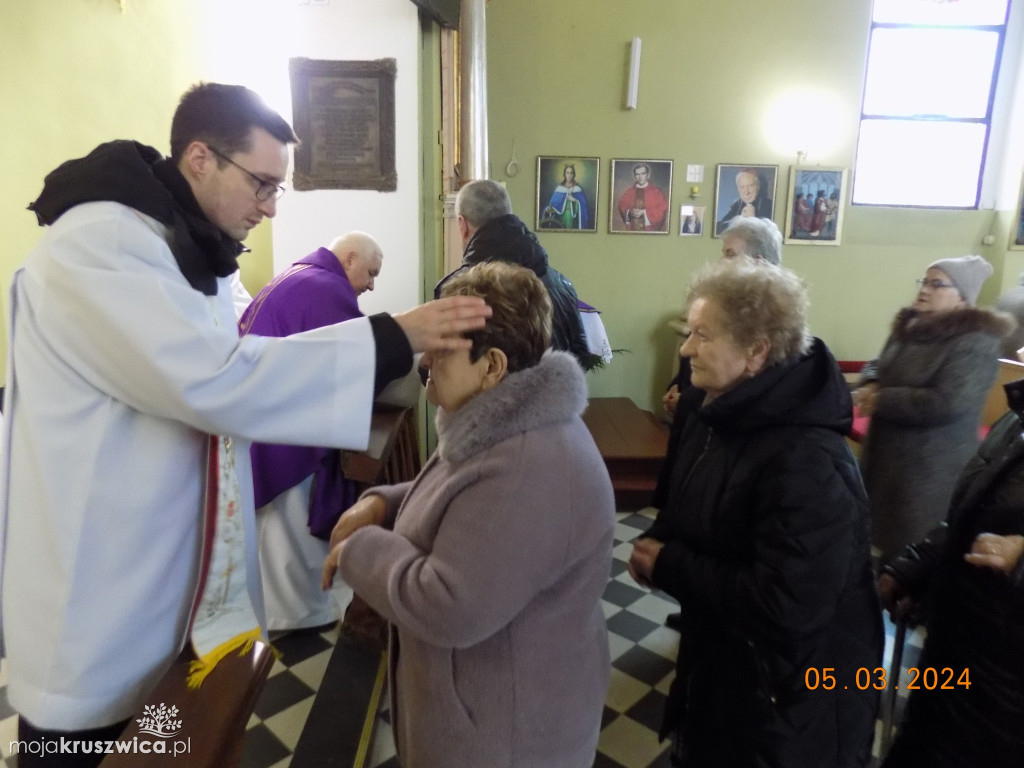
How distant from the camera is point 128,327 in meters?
1.13

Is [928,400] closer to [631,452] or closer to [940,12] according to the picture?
[631,452]

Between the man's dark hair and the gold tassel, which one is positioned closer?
the gold tassel

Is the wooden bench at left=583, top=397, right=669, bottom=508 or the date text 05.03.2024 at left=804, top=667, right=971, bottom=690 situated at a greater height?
the date text 05.03.2024 at left=804, top=667, right=971, bottom=690

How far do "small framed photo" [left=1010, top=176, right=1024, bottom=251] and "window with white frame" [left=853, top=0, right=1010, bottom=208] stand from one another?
36cm

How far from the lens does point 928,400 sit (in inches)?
103

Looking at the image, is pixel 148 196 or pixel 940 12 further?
pixel 940 12

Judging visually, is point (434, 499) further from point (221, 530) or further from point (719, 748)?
point (719, 748)

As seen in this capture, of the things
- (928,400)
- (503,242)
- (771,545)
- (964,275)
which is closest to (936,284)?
(964,275)

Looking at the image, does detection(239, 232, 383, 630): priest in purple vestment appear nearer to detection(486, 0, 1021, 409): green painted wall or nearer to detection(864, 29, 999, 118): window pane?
detection(486, 0, 1021, 409): green painted wall

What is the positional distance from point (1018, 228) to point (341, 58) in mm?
5753

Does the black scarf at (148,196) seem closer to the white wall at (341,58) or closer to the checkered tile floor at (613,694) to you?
→ the checkered tile floor at (613,694)

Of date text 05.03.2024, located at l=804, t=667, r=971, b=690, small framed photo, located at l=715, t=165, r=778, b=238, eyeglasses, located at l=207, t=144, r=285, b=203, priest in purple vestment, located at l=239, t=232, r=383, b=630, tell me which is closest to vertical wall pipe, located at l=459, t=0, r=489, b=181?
priest in purple vestment, located at l=239, t=232, r=383, b=630

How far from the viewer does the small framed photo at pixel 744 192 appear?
19.1 ft

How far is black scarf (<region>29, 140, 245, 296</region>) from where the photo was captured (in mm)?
1229
